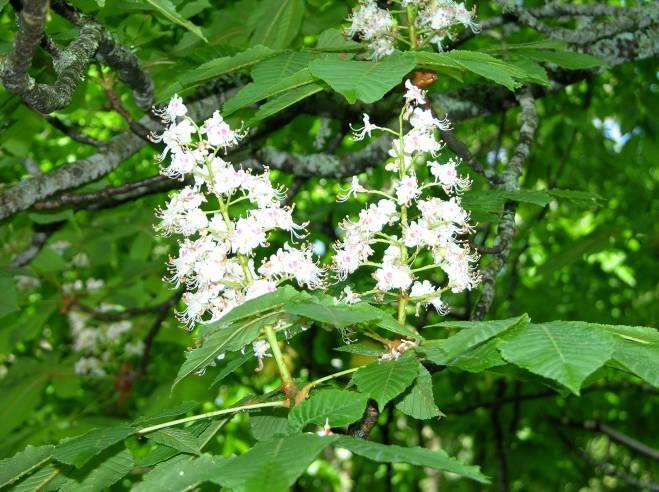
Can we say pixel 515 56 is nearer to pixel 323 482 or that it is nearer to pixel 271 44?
pixel 271 44

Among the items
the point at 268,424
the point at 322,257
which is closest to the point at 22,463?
the point at 268,424

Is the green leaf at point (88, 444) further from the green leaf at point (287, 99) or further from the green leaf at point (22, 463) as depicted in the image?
the green leaf at point (287, 99)

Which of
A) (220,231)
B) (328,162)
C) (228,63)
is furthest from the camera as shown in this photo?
(328,162)

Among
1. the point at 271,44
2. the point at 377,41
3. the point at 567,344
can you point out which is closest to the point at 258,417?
the point at 567,344

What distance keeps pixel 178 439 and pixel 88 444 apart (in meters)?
0.18

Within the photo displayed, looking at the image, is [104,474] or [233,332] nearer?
[233,332]

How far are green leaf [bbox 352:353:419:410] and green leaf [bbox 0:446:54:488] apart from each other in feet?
2.15

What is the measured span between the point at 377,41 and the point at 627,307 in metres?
4.96

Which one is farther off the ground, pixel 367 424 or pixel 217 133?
pixel 217 133

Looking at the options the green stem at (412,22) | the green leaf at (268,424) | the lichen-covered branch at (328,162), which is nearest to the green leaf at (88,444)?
the green leaf at (268,424)

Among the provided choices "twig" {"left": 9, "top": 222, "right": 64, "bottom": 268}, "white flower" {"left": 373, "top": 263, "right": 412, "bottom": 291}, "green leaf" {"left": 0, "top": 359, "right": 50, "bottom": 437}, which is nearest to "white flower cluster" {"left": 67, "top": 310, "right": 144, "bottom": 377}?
"green leaf" {"left": 0, "top": 359, "right": 50, "bottom": 437}

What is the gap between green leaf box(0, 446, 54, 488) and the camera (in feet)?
5.88

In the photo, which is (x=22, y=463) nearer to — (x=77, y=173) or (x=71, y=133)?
(x=77, y=173)

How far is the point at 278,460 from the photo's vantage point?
140cm
